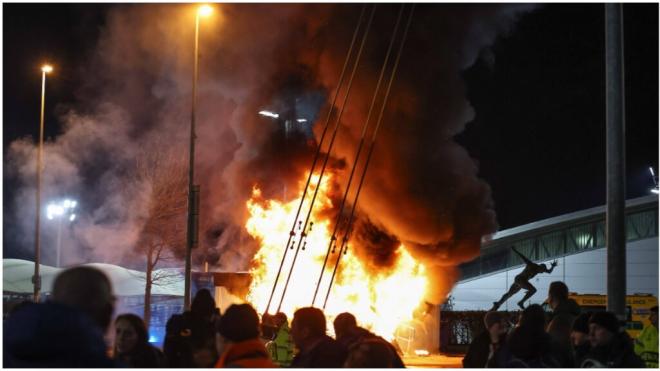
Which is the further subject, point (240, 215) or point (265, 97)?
point (240, 215)

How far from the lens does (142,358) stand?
6473 mm

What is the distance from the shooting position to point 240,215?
1283 inches

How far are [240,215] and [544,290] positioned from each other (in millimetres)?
13326

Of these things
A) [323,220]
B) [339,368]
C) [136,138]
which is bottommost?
[339,368]

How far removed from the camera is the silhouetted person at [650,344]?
11430 mm

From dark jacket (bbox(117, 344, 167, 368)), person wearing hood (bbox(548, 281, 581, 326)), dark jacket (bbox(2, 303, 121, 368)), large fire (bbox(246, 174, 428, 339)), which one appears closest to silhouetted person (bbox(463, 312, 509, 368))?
person wearing hood (bbox(548, 281, 581, 326))

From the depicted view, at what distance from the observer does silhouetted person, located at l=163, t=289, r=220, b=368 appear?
328 inches

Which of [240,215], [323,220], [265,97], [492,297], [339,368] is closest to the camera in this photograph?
[339,368]

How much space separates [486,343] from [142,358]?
342 cm

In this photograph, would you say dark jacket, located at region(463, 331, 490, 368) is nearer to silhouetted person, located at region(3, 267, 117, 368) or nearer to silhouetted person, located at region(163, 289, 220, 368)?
silhouetted person, located at region(163, 289, 220, 368)

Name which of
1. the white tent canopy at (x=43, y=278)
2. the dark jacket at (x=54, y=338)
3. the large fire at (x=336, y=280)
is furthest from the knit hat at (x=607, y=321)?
the white tent canopy at (x=43, y=278)

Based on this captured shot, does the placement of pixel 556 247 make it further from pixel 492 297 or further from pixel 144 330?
pixel 144 330

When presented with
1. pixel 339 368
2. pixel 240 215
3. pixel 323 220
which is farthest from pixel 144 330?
pixel 240 215

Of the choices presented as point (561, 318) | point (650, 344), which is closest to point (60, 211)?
point (650, 344)
